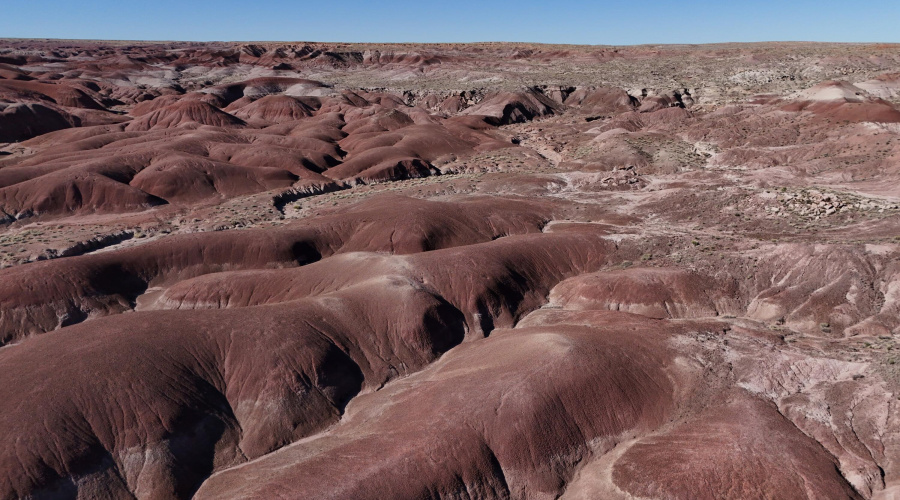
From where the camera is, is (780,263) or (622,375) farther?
(780,263)

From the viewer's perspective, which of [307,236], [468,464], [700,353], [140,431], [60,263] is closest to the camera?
[468,464]

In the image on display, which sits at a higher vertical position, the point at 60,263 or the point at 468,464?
the point at 60,263

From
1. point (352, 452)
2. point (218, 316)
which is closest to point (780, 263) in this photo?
point (352, 452)

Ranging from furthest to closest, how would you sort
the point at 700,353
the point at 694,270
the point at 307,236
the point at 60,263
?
the point at 307,236 → the point at 60,263 → the point at 694,270 → the point at 700,353

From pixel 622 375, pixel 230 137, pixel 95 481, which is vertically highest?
pixel 230 137

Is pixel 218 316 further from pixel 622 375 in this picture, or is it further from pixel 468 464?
pixel 622 375

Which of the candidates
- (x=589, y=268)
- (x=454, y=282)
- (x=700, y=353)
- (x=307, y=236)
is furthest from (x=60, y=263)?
(x=700, y=353)

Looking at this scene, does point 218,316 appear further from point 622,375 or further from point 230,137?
point 230,137
